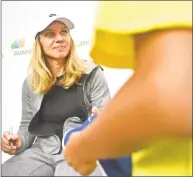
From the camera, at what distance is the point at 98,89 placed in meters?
0.90

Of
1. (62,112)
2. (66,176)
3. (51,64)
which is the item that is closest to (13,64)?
(51,64)

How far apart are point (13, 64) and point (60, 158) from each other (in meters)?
0.41

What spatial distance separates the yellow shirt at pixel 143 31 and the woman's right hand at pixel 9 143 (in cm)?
45

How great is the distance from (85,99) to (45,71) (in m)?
0.15

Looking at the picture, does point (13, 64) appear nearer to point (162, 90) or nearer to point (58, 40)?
point (58, 40)

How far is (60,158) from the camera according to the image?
0.74 meters

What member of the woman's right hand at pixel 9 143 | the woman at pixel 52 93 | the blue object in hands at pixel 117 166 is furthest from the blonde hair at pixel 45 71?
the blue object in hands at pixel 117 166

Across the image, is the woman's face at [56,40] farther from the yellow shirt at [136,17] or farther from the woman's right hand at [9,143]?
the yellow shirt at [136,17]

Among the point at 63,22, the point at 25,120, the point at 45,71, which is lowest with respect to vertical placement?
the point at 25,120

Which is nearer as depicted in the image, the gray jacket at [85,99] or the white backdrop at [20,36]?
the gray jacket at [85,99]

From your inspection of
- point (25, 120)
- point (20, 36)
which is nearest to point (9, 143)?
point (25, 120)

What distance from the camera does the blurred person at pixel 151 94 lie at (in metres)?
0.30

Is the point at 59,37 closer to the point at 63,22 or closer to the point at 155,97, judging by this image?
the point at 63,22

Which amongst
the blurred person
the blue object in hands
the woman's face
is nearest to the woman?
the woman's face
